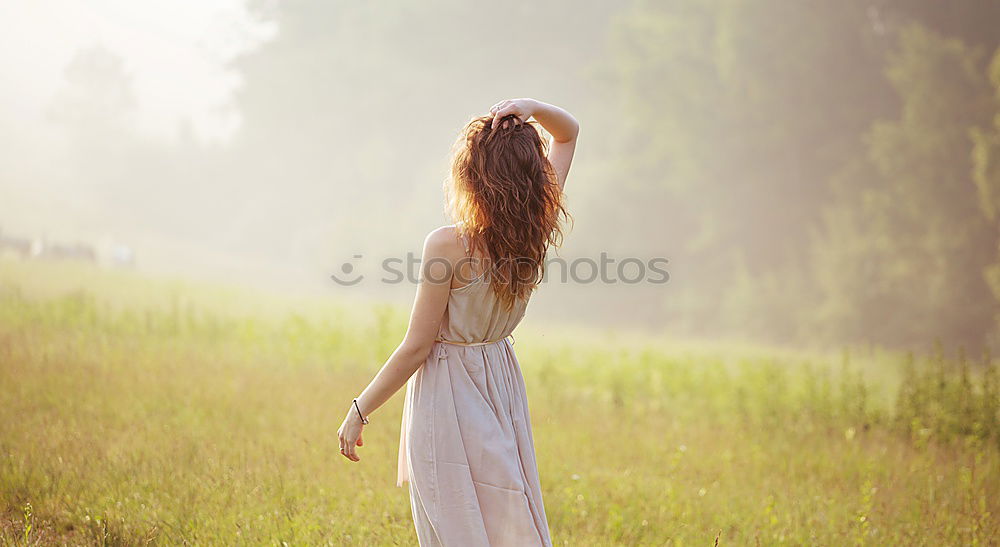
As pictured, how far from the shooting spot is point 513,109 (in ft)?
8.52

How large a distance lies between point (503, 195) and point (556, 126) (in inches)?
23.4

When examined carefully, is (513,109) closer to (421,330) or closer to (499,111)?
(499,111)

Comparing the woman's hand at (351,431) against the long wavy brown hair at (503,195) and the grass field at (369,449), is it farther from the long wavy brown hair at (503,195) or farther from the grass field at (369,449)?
the grass field at (369,449)

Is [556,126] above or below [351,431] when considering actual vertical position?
above

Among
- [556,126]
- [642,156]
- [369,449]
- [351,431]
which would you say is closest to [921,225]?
[642,156]

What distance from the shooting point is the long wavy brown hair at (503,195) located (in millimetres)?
2516

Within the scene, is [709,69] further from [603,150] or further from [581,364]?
[581,364]

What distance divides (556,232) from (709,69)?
17103 mm

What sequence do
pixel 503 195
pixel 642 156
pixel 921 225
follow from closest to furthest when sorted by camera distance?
pixel 503 195
pixel 921 225
pixel 642 156

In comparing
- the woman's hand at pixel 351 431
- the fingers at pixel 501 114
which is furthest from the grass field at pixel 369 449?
the fingers at pixel 501 114

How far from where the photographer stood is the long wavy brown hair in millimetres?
2516

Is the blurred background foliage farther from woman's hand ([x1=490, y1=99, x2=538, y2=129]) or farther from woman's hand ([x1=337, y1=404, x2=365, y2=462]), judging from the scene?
woman's hand ([x1=337, y1=404, x2=365, y2=462])

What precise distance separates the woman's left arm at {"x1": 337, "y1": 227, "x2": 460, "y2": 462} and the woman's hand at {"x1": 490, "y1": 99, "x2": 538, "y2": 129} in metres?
0.40

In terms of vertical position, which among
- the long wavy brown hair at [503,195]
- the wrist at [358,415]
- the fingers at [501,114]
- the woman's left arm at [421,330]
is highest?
the fingers at [501,114]
